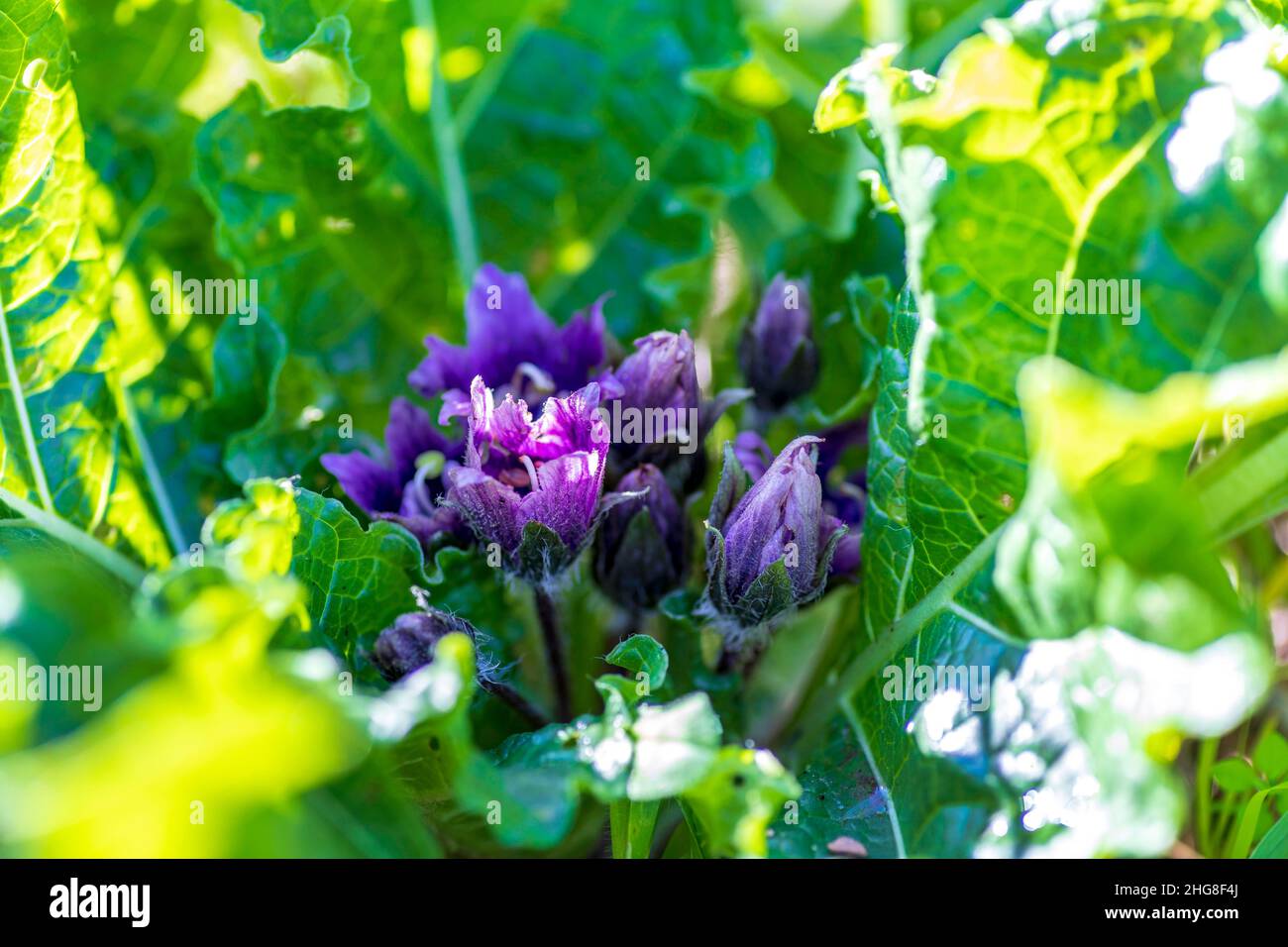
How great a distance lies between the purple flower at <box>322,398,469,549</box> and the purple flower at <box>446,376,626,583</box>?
0.09 metres

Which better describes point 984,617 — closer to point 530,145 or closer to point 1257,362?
point 1257,362

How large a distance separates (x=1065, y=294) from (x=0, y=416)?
45.4 inches

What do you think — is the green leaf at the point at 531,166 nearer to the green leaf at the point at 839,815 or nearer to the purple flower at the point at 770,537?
the purple flower at the point at 770,537

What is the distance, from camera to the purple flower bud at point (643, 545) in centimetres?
125

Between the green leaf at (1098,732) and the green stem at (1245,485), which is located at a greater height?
the green stem at (1245,485)

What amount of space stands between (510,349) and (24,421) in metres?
0.56

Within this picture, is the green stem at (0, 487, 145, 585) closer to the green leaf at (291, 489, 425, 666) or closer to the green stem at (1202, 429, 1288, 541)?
the green leaf at (291, 489, 425, 666)

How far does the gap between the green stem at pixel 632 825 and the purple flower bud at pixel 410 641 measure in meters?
0.24

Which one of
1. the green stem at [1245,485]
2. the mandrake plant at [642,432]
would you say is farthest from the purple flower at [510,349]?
the green stem at [1245,485]

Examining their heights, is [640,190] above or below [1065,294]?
above

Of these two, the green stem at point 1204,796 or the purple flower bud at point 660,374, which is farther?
the green stem at point 1204,796

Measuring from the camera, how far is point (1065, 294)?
1111 mm

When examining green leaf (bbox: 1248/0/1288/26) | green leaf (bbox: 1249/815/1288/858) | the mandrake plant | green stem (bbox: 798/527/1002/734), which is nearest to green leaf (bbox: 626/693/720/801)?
the mandrake plant
